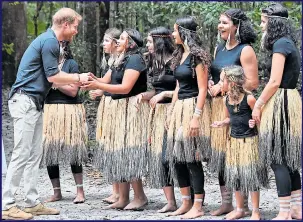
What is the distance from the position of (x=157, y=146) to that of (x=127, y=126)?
326 mm

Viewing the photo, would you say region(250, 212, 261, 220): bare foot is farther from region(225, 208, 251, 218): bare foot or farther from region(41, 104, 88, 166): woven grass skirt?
region(41, 104, 88, 166): woven grass skirt

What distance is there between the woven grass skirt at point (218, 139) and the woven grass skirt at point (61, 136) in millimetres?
1359

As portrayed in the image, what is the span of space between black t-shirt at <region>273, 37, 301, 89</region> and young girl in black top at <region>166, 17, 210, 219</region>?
1.93ft

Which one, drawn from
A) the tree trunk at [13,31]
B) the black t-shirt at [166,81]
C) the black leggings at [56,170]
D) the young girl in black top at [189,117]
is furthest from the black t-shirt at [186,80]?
the tree trunk at [13,31]

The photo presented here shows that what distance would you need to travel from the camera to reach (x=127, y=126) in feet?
15.8

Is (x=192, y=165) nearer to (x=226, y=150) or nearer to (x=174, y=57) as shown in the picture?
(x=226, y=150)

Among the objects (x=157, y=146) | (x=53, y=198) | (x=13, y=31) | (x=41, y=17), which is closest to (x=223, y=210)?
(x=157, y=146)

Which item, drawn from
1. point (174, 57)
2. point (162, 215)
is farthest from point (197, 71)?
point (162, 215)

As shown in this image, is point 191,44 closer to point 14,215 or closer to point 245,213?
point 245,213

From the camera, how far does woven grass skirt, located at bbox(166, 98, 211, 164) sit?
435 cm

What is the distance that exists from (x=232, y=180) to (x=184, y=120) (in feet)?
1.92

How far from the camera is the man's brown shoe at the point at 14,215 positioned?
13.9 feet

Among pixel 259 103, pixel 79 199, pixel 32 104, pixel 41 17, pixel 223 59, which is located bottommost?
pixel 79 199

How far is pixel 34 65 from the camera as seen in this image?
4.38 metres
